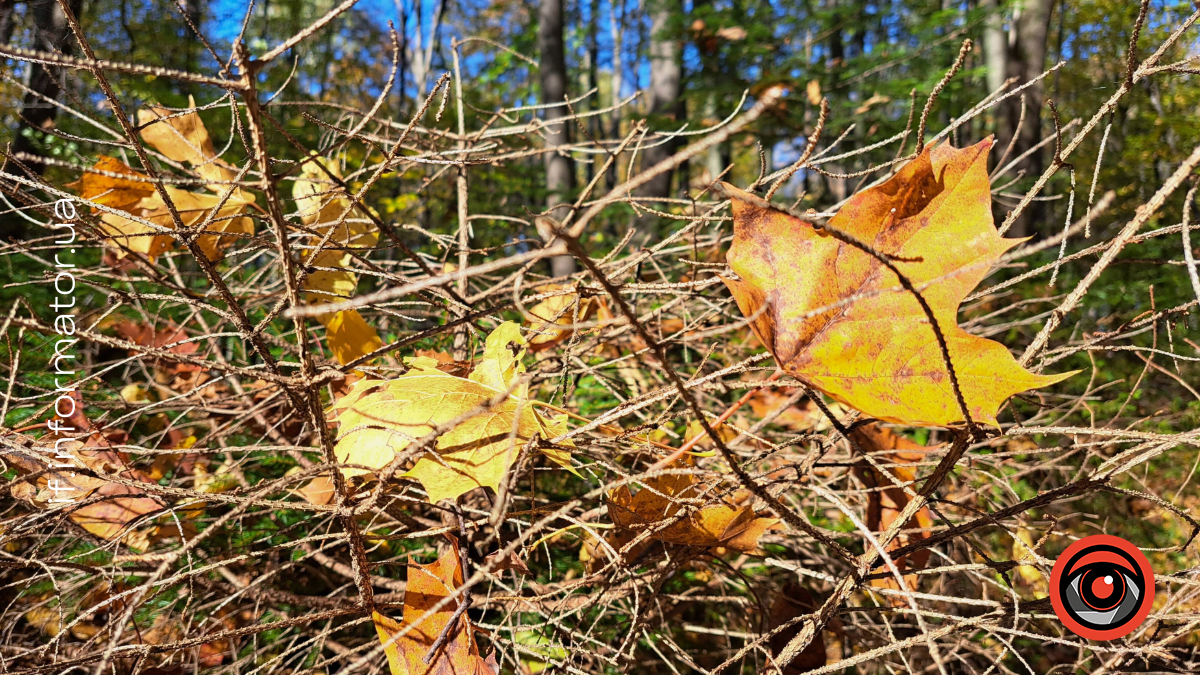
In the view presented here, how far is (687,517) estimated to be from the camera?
0.61 meters

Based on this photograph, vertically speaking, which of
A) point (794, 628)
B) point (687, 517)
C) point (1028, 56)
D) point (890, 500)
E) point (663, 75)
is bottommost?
point (794, 628)

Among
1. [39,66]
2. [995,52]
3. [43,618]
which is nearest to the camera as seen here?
[43,618]

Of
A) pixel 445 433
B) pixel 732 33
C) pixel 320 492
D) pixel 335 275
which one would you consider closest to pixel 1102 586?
pixel 445 433

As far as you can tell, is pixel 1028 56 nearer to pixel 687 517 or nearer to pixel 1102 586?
pixel 1102 586

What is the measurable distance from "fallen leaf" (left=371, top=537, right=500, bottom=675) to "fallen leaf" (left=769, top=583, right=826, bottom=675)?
1.17 ft

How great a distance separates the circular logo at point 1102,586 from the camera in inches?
20.5

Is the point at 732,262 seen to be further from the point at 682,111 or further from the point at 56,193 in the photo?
the point at 682,111

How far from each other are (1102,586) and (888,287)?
1.02 ft

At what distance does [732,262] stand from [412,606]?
44cm

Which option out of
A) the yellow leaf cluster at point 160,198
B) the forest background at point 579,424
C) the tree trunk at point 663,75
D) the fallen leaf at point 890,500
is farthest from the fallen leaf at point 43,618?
the tree trunk at point 663,75

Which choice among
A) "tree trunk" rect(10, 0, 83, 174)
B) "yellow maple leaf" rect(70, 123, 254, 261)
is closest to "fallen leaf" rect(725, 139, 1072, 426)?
"yellow maple leaf" rect(70, 123, 254, 261)

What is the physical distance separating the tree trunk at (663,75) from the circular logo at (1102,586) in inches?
132

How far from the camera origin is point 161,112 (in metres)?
0.81

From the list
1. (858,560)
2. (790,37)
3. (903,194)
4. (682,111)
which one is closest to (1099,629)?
(858,560)
